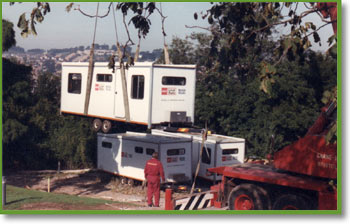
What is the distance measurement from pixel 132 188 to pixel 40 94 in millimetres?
7275

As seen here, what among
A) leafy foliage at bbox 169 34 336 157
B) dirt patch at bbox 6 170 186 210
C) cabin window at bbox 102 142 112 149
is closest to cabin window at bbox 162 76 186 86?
leafy foliage at bbox 169 34 336 157

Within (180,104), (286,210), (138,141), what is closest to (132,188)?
(138,141)

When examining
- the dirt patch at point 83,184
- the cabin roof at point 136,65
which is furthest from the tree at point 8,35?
the dirt patch at point 83,184

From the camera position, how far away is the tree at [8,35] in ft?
53.5

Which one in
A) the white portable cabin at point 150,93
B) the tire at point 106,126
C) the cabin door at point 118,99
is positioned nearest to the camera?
the white portable cabin at point 150,93

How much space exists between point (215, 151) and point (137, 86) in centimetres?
410

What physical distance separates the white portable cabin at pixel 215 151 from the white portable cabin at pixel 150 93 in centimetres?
274

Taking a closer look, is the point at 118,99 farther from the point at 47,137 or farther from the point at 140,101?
the point at 47,137

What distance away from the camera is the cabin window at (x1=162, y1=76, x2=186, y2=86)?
51.5 ft

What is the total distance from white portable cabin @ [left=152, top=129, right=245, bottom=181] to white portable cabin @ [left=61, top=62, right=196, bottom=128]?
108 inches

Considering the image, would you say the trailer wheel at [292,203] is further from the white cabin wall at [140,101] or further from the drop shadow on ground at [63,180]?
the drop shadow on ground at [63,180]

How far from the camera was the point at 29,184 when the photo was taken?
814 inches

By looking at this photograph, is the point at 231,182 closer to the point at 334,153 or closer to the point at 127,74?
the point at 334,153

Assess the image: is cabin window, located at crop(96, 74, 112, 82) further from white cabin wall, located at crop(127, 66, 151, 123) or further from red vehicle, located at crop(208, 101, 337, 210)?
red vehicle, located at crop(208, 101, 337, 210)
